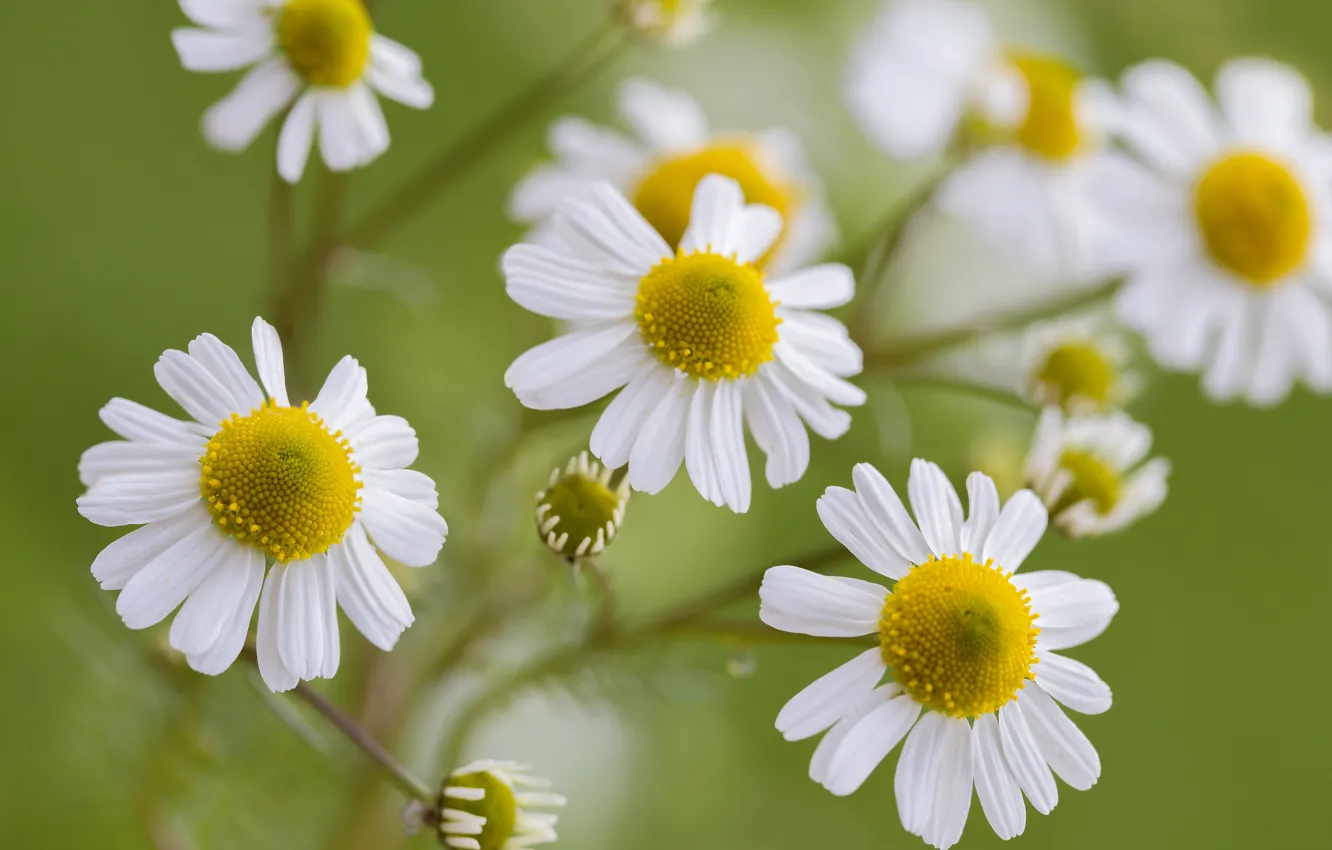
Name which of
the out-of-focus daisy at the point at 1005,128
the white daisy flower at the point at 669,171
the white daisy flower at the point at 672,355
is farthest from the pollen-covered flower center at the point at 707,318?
the out-of-focus daisy at the point at 1005,128

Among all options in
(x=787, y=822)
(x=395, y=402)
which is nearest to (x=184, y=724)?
(x=395, y=402)

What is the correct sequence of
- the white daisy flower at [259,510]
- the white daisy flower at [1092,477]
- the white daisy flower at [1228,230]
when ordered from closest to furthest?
the white daisy flower at [259,510], the white daisy flower at [1092,477], the white daisy flower at [1228,230]

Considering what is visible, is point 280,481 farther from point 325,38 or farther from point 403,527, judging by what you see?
point 325,38

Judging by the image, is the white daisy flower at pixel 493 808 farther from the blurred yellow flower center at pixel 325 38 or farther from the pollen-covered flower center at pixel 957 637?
the blurred yellow flower center at pixel 325 38

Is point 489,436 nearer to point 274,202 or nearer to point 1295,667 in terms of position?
point 274,202

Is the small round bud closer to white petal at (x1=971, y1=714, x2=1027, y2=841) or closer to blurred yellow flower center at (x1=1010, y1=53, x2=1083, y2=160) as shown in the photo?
white petal at (x1=971, y1=714, x2=1027, y2=841)

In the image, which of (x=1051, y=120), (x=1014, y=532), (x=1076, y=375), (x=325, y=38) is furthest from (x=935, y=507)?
(x=1051, y=120)
